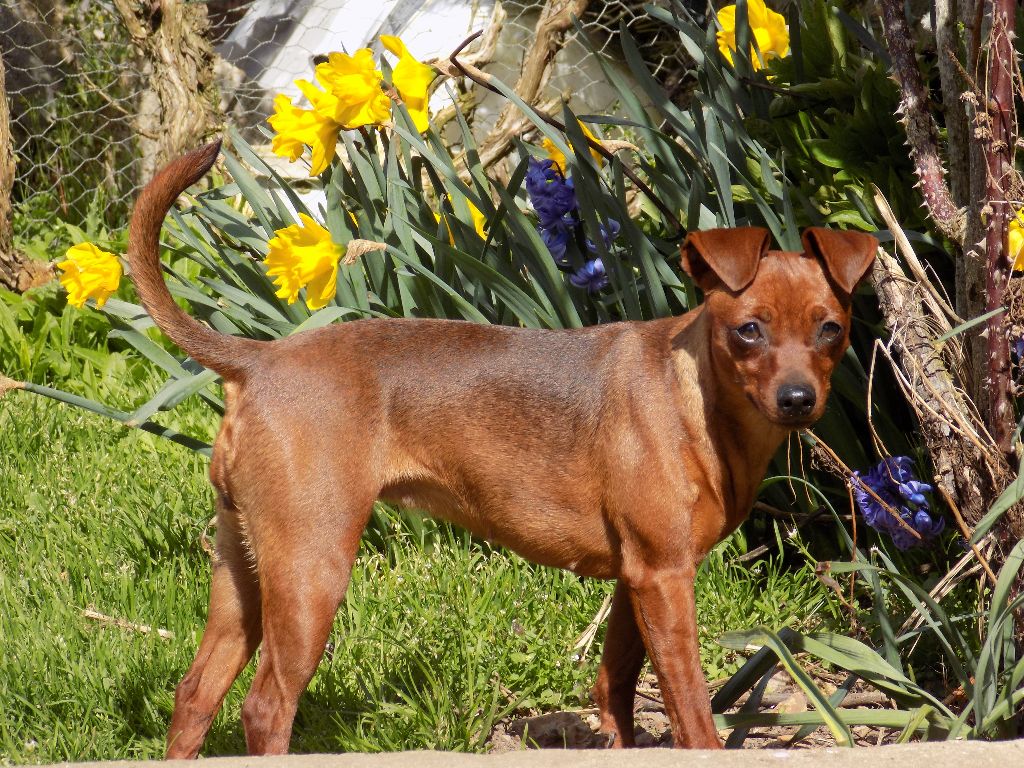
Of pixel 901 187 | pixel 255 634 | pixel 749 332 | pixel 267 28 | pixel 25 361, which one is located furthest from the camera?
pixel 267 28

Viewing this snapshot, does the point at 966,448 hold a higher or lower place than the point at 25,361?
higher

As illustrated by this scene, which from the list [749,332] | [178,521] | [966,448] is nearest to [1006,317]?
[966,448]

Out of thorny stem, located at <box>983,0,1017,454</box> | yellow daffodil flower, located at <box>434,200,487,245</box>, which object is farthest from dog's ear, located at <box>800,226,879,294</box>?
yellow daffodil flower, located at <box>434,200,487,245</box>

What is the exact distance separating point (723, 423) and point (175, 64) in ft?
15.1

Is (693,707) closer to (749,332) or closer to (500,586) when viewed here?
(749,332)

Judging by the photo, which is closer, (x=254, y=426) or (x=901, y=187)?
(x=254, y=426)

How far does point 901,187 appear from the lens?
369cm

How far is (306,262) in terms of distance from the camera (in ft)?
A: 11.7

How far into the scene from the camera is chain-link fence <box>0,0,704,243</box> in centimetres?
745

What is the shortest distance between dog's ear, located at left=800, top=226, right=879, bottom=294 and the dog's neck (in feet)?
0.94

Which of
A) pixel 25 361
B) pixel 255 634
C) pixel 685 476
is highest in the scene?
pixel 685 476

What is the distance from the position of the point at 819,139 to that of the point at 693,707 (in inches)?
75.5

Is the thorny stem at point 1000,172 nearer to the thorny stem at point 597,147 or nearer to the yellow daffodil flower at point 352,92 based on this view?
the thorny stem at point 597,147

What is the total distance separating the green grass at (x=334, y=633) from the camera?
313 cm
